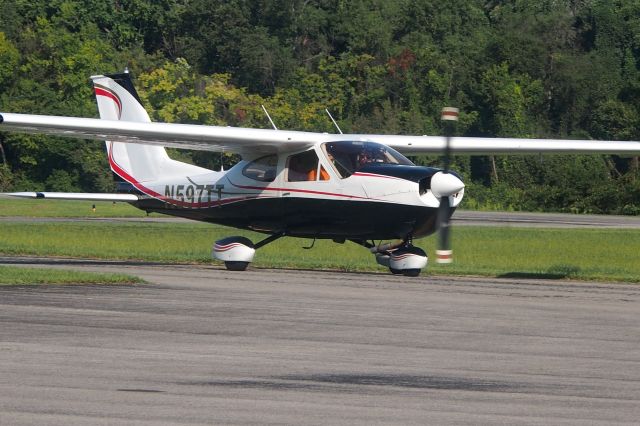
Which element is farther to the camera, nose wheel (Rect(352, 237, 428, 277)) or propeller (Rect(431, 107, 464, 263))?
nose wheel (Rect(352, 237, 428, 277))

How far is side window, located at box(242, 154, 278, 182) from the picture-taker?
74.4ft

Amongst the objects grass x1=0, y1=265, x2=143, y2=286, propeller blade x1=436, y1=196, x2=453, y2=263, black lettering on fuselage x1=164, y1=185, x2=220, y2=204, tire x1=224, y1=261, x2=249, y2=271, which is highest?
propeller blade x1=436, y1=196, x2=453, y2=263

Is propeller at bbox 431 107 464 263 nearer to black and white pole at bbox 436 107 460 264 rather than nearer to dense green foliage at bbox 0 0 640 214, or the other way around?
black and white pole at bbox 436 107 460 264

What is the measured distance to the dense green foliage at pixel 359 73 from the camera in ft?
188

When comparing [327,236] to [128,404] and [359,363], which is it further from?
[128,404]

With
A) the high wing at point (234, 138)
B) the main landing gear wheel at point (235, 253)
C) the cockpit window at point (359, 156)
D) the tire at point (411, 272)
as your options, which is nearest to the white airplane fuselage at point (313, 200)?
the cockpit window at point (359, 156)

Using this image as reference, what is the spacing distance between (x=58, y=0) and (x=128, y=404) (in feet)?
222

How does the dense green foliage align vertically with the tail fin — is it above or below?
below

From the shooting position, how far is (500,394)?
9555 mm

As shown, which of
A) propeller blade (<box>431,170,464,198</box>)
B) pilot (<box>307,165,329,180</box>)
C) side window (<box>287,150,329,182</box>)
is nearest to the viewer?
propeller blade (<box>431,170,464,198</box>)

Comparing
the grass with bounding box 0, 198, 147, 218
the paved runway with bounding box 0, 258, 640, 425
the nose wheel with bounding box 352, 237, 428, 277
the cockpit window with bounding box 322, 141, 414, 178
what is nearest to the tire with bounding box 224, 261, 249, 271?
the cockpit window with bounding box 322, 141, 414, 178

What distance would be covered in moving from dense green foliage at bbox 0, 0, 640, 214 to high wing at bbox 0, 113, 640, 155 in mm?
25854

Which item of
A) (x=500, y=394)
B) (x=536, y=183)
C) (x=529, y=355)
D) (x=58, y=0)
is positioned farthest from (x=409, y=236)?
(x=58, y=0)

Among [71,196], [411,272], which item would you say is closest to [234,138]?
[71,196]
